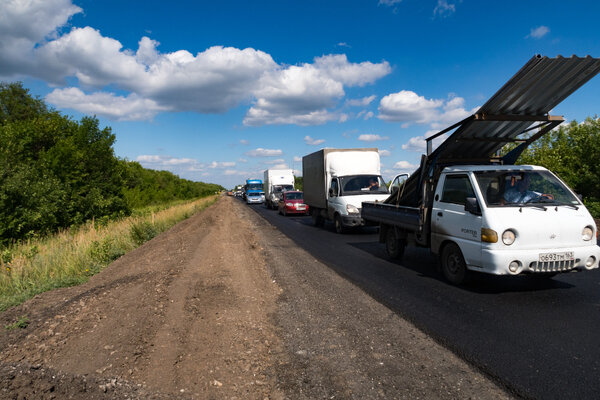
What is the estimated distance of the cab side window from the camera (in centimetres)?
627

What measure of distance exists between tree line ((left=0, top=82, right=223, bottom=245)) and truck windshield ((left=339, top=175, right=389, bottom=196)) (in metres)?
13.6

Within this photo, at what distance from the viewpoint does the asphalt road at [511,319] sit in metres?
3.23

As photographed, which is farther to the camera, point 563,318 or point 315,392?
point 563,318

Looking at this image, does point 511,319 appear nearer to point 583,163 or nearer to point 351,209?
point 351,209

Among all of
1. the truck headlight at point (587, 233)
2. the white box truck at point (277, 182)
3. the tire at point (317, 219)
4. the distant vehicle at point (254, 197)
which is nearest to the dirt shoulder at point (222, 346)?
the truck headlight at point (587, 233)

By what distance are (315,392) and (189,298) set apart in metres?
3.05

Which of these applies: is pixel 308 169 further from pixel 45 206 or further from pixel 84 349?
pixel 84 349

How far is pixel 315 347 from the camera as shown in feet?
12.8

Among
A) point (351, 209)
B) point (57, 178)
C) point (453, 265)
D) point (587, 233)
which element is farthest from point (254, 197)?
point (587, 233)

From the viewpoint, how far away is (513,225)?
17.6ft

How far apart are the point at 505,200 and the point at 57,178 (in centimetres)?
2565

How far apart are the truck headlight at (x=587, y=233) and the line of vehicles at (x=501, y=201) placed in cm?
1

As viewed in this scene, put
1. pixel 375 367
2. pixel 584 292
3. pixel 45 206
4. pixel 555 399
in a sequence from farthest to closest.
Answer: pixel 45 206
pixel 584 292
pixel 375 367
pixel 555 399

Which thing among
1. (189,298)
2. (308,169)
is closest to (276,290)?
(189,298)
